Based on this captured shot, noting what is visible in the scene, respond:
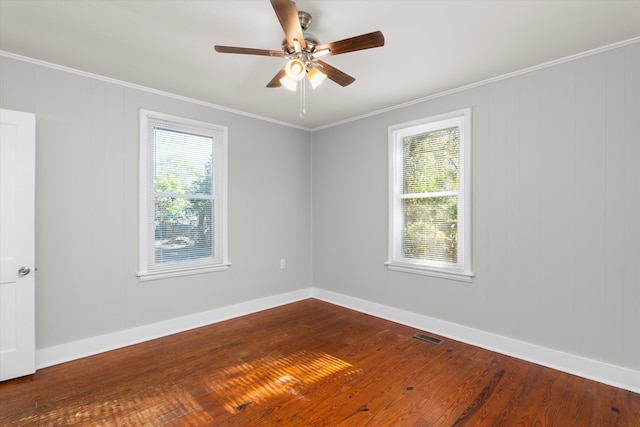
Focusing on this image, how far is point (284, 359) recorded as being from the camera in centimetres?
289

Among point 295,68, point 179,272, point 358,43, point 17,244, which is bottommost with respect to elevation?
point 179,272

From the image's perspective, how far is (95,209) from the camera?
306 cm

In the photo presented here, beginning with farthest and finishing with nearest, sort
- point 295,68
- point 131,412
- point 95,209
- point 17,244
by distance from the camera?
point 95,209
point 17,244
point 131,412
point 295,68

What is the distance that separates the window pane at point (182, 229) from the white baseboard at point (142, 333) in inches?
27.3

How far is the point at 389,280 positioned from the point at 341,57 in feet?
8.53

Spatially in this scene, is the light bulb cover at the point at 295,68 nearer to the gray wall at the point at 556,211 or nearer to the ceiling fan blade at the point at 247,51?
the ceiling fan blade at the point at 247,51

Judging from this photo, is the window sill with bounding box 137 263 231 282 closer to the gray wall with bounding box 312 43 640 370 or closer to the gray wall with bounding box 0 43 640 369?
the gray wall with bounding box 0 43 640 369

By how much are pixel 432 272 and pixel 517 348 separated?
1.02 meters

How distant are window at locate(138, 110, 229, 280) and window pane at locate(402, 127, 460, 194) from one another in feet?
7.41

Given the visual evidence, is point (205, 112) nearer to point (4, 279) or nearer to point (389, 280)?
point (4, 279)

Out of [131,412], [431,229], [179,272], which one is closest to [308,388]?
[131,412]

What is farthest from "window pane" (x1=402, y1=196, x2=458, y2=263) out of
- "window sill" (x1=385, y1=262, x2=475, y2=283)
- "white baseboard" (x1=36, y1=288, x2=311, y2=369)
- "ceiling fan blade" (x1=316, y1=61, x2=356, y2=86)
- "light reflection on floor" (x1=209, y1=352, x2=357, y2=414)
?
"white baseboard" (x1=36, y1=288, x2=311, y2=369)

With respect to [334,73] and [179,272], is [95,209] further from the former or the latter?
[334,73]

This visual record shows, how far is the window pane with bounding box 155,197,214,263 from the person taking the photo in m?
3.49
